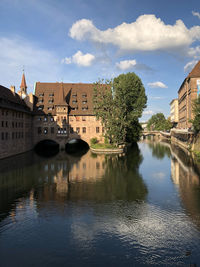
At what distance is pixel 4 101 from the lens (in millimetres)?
48938

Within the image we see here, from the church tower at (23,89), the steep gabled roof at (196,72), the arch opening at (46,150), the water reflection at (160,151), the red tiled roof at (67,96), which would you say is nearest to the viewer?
the water reflection at (160,151)

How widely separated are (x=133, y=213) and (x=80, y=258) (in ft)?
23.3

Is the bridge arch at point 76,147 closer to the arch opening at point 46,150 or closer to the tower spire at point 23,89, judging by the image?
the arch opening at point 46,150

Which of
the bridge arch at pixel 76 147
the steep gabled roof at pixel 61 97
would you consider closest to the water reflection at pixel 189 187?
the bridge arch at pixel 76 147

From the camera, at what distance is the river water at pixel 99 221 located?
12742mm

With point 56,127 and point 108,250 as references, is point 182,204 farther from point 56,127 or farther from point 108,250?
point 56,127

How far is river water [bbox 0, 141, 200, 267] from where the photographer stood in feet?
41.8

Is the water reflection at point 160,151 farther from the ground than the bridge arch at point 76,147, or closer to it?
closer to it

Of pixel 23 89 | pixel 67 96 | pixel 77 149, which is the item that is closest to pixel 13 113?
pixel 23 89

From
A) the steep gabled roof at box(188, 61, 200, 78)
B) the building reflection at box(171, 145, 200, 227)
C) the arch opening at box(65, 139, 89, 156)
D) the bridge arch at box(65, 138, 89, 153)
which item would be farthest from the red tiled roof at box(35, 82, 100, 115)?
the building reflection at box(171, 145, 200, 227)

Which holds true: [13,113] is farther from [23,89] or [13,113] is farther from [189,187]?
[189,187]

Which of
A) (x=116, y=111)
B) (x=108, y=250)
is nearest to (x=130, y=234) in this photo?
(x=108, y=250)

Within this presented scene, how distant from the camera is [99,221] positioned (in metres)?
17.1

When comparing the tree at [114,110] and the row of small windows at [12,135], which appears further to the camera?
the tree at [114,110]
